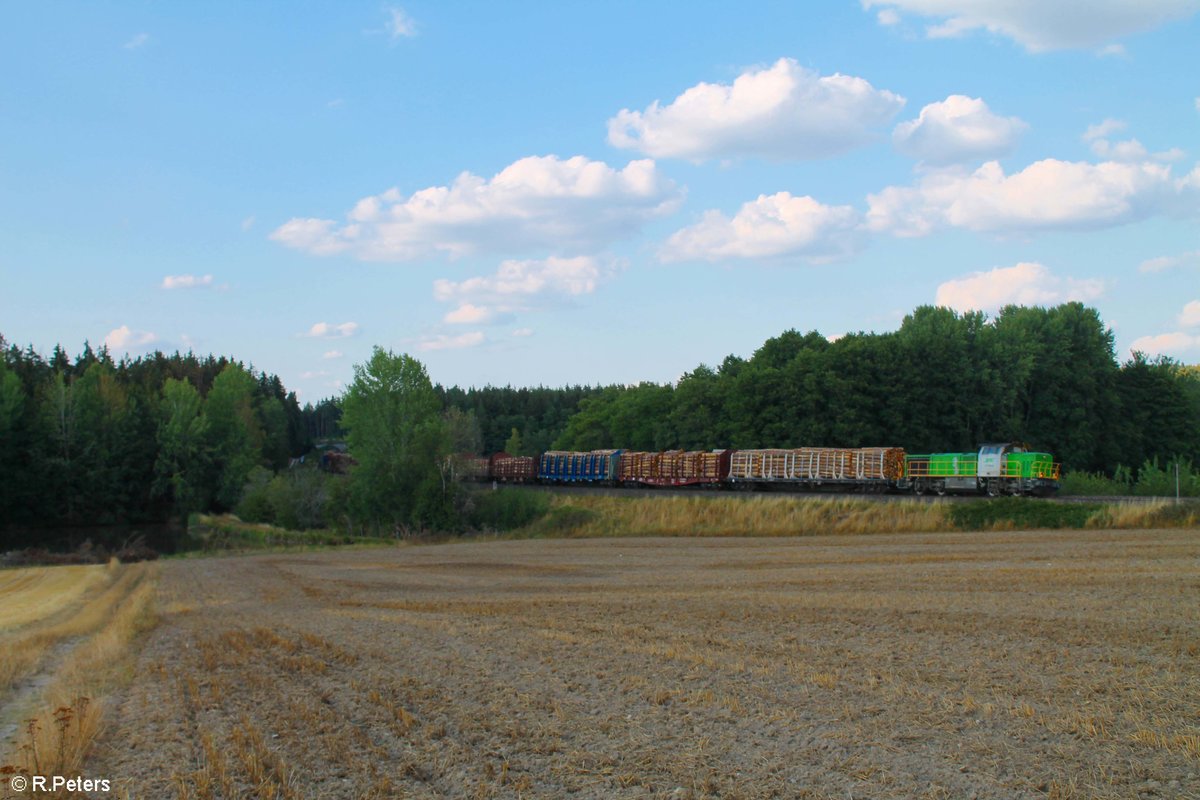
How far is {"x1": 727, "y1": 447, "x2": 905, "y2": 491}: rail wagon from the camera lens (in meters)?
50.8

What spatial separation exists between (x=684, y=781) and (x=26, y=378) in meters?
122

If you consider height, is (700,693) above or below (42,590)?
above

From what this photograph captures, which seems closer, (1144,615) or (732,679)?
(732,679)

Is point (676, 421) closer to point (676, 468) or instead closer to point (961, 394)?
point (676, 468)

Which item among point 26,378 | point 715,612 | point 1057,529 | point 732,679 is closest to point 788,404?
point 1057,529

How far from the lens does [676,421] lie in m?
87.2

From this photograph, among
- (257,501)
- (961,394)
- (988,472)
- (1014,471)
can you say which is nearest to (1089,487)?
(988,472)

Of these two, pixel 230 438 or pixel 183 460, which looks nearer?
pixel 183 460

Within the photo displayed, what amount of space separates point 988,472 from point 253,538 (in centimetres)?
5044

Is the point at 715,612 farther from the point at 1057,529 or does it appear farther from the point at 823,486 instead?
the point at 823,486

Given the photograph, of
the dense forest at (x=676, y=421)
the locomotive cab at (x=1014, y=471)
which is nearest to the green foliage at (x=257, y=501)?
the dense forest at (x=676, y=421)

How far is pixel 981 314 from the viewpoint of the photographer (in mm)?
85938

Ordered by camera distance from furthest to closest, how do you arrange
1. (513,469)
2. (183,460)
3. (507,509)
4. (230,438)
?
1. (230,438)
2. (183,460)
3. (513,469)
4. (507,509)

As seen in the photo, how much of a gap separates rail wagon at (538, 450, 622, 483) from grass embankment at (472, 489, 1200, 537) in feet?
51.0
